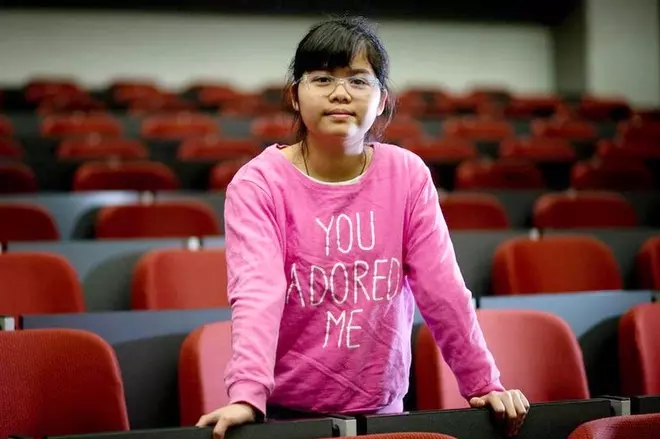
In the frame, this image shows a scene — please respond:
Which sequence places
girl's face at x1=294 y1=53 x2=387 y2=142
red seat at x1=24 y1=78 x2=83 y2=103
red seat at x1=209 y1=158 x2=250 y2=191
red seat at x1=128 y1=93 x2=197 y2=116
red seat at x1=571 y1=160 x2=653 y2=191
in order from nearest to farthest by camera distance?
girl's face at x1=294 y1=53 x2=387 y2=142 < red seat at x1=209 y1=158 x2=250 y2=191 < red seat at x1=571 y1=160 x2=653 y2=191 < red seat at x1=128 y1=93 x2=197 y2=116 < red seat at x1=24 y1=78 x2=83 y2=103

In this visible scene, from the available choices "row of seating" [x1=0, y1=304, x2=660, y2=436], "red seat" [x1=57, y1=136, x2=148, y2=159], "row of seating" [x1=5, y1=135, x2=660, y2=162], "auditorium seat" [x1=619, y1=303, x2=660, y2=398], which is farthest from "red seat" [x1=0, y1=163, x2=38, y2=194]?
"auditorium seat" [x1=619, y1=303, x2=660, y2=398]

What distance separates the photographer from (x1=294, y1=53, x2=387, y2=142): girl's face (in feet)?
2.73

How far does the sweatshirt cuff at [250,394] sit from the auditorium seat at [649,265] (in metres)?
0.98

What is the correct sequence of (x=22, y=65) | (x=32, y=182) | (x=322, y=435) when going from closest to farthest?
(x=322, y=435), (x=32, y=182), (x=22, y=65)

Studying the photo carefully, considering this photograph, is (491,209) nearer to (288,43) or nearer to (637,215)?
(637,215)

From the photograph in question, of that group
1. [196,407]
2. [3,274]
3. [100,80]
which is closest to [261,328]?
[196,407]

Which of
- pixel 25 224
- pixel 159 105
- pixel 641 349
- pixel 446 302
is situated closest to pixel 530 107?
pixel 159 105

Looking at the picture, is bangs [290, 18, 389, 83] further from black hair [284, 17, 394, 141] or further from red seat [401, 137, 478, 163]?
red seat [401, 137, 478, 163]

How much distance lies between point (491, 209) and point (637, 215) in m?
0.39

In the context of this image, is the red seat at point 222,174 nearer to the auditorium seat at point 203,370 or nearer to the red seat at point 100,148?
the red seat at point 100,148

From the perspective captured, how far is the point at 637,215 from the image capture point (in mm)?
2127

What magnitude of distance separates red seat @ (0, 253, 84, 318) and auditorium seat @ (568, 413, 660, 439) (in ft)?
2.41

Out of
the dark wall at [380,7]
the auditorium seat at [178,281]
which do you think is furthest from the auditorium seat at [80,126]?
the auditorium seat at [178,281]

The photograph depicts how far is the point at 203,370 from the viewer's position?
1.04m
